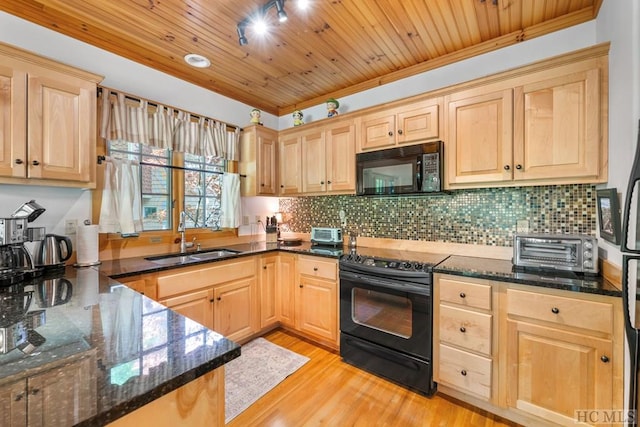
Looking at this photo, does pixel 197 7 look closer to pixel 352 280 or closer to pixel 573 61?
pixel 352 280

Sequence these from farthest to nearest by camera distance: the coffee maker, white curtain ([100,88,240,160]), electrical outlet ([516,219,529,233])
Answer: white curtain ([100,88,240,160]) < electrical outlet ([516,219,529,233]) < the coffee maker

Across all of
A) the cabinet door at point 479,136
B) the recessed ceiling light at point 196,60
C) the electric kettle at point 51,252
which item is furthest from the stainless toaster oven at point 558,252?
the electric kettle at point 51,252

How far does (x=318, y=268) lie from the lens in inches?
102

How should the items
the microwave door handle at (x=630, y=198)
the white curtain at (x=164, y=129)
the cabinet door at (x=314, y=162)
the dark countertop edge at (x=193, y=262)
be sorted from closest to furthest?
the microwave door handle at (x=630, y=198) < the dark countertop edge at (x=193, y=262) < the white curtain at (x=164, y=129) < the cabinet door at (x=314, y=162)

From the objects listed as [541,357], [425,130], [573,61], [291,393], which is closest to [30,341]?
[291,393]

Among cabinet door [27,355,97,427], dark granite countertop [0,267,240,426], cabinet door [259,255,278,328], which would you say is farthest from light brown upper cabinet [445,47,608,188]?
cabinet door [27,355,97,427]

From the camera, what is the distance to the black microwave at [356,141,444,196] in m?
2.21

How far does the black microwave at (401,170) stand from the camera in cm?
221

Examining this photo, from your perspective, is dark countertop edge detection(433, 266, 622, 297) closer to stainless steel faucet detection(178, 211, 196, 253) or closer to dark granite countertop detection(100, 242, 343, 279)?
dark granite countertop detection(100, 242, 343, 279)

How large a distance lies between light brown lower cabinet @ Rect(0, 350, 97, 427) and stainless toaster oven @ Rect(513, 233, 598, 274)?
2241 mm

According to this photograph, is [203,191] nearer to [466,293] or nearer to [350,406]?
[350,406]

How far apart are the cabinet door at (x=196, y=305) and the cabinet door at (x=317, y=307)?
830 millimetres

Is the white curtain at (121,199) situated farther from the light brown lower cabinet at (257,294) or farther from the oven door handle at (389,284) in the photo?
the oven door handle at (389,284)

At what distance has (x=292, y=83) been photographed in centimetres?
297
